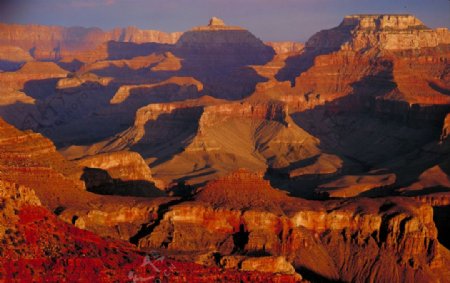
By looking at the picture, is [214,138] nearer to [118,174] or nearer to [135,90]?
[118,174]

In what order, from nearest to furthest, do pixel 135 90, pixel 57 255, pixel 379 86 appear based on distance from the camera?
pixel 57 255 < pixel 379 86 < pixel 135 90

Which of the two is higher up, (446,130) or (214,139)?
(446,130)

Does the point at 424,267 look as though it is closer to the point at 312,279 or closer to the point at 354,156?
the point at 312,279

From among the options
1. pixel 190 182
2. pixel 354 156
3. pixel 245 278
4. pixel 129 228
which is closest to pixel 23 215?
pixel 245 278

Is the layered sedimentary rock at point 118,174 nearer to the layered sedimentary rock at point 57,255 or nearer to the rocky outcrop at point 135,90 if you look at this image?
the layered sedimentary rock at point 57,255

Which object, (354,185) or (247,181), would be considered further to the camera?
(354,185)

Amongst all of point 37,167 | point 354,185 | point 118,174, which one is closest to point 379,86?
point 354,185

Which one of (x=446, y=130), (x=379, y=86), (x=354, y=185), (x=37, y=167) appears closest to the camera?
(x=37, y=167)

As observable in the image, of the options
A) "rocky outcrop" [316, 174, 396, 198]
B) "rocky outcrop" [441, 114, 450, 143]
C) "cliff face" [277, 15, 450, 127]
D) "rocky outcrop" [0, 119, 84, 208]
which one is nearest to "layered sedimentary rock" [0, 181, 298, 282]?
"rocky outcrop" [0, 119, 84, 208]
